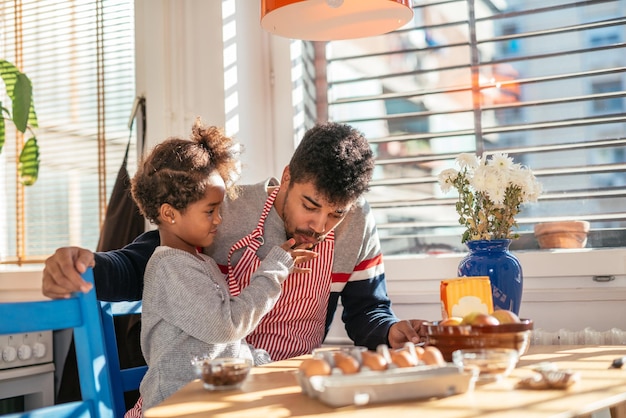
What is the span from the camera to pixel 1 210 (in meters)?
2.97

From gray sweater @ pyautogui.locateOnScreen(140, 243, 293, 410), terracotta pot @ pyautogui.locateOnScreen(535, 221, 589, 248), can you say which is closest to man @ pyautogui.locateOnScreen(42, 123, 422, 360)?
gray sweater @ pyautogui.locateOnScreen(140, 243, 293, 410)

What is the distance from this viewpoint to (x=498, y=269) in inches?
68.6

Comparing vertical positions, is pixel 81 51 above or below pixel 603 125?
above

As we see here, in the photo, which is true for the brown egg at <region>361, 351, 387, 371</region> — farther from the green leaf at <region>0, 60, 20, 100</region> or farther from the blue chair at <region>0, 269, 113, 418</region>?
the green leaf at <region>0, 60, 20, 100</region>

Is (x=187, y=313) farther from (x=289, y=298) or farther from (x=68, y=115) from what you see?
(x=68, y=115)

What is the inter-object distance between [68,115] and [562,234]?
5.99 feet

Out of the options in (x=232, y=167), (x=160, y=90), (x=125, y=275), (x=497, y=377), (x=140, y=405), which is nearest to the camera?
(x=497, y=377)

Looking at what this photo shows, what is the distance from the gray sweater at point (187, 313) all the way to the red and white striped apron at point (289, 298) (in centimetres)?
31

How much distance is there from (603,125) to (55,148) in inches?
76.6

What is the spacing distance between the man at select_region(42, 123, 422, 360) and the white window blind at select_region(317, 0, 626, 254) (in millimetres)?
484

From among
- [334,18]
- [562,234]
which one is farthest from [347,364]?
[562,234]

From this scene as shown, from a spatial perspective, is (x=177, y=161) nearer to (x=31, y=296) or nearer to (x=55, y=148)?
(x=31, y=296)

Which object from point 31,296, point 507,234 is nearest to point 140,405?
point 507,234

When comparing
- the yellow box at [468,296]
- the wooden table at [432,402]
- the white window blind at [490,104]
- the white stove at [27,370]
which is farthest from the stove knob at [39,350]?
the yellow box at [468,296]
